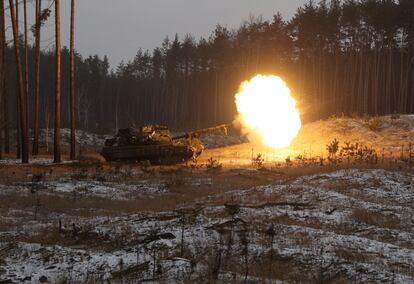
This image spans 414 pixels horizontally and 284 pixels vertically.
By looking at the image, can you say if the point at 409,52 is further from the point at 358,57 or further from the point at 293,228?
the point at 293,228

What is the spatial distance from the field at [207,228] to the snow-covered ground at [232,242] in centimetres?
2

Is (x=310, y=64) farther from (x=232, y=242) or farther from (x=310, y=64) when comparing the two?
(x=232, y=242)

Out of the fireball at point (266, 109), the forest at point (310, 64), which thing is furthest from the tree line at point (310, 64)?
the fireball at point (266, 109)

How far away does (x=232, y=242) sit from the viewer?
382 inches

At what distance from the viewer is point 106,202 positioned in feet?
54.2

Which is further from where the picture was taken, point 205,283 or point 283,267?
point 283,267

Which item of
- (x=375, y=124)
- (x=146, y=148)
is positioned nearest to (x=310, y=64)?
(x=375, y=124)

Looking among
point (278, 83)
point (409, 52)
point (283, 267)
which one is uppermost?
point (409, 52)

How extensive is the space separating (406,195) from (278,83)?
21042mm

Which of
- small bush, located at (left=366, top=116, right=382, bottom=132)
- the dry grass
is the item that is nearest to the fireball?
small bush, located at (left=366, top=116, right=382, bottom=132)

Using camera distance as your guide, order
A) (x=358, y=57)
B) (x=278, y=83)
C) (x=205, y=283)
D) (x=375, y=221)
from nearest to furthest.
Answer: (x=205, y=283) → (x=375, y=221) → (x=278, y=83) → (x=358, y=57)

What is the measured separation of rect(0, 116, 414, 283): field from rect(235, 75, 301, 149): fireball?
39.7 ft

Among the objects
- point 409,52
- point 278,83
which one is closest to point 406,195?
point 278,83

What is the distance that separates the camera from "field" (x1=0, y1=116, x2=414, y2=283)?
8.16 meters
